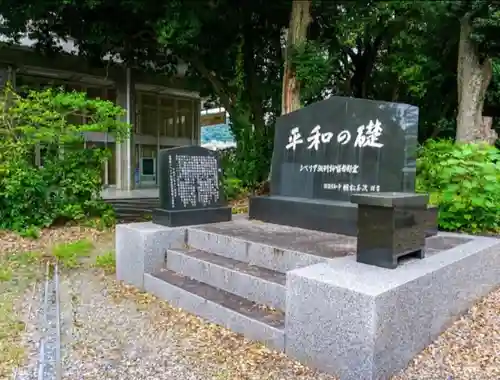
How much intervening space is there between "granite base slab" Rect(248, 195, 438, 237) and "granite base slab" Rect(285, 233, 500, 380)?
133 cm

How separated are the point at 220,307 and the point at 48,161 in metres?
6.08

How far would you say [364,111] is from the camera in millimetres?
5020

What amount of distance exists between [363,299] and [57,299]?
330 cm

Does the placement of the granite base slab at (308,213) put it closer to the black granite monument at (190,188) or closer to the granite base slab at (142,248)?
the black granite monument at (190,188)

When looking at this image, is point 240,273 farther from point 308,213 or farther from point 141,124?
point 141,124

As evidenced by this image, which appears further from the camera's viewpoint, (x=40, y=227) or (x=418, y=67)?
(x=418, y=67)

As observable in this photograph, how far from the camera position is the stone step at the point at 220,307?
3.34 metres

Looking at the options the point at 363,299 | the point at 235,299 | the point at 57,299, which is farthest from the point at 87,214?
the point at 363,299

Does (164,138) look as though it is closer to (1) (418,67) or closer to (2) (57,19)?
(2) (57,19)

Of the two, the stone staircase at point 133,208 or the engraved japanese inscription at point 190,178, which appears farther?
the stone staircase at point 133,208

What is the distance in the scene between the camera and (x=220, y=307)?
3.77m

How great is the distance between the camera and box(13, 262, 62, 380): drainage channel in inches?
114

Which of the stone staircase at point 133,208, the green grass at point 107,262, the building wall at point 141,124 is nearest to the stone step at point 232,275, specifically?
the green grass at point 107,262

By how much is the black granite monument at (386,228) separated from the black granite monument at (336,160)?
1326mm
